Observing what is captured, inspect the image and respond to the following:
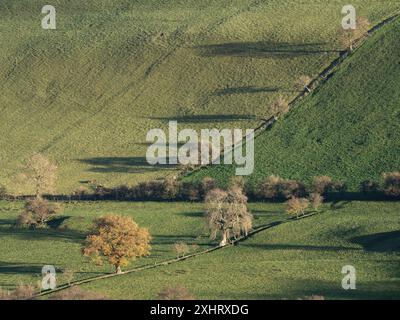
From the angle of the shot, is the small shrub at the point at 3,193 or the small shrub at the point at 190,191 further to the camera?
the small shrub at the point at 3,193

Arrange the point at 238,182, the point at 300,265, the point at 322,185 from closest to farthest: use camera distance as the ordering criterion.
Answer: the point at 300,265 → the point at 322,185 → the point at 238,182

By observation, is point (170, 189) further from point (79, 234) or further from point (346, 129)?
point (346, 129)

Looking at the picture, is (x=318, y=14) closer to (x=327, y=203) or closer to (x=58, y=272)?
(x=327, y=203)

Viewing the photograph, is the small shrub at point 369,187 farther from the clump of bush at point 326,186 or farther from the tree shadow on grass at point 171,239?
the tree shadow on grass at point 171,239

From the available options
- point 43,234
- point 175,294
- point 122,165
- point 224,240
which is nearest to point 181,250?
point 224,240

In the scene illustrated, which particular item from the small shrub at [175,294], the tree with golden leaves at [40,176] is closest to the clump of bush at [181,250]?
the small shrub at [175,294]

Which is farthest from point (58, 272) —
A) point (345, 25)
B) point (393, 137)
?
point (345, 25)

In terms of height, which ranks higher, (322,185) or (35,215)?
(322,185)
